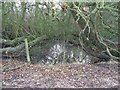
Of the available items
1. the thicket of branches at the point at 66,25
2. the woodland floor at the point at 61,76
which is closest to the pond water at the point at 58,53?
the thicket of branches at the point at 66,25

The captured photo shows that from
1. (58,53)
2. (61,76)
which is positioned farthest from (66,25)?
(61,76)

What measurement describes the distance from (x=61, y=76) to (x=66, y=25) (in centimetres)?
52

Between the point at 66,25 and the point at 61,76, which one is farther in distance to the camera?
the point at 66,25

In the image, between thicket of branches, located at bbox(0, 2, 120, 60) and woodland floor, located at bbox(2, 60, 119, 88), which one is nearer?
woodland floor, located at bbox(2, 60, 119, 88)

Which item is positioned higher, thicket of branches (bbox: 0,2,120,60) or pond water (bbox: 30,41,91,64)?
thicket of branches (bbox: 0,2,120,60)

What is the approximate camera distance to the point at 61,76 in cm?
76

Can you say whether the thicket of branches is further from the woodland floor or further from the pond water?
the woodland floor

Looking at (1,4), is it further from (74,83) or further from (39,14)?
(74,83)

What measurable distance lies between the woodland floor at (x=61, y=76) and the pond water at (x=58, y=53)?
178mm

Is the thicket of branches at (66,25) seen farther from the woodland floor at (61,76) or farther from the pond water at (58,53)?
the woodland floor at (61,76)

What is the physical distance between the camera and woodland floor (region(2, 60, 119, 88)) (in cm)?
70

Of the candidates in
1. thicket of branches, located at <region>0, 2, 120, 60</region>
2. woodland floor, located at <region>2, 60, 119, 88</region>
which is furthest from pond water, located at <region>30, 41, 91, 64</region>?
woodland floor, located at <region>2, 60, 119, 88</region>

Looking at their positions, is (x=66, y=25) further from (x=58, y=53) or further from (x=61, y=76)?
(x=61, y=76)

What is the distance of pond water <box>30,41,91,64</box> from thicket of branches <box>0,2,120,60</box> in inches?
1.3
